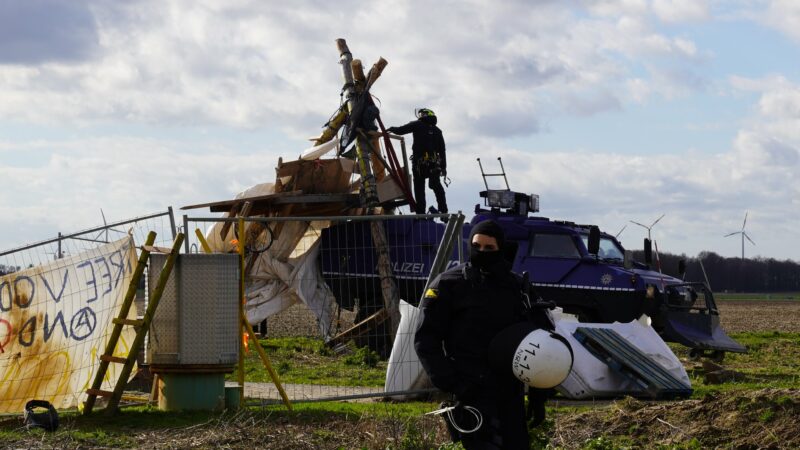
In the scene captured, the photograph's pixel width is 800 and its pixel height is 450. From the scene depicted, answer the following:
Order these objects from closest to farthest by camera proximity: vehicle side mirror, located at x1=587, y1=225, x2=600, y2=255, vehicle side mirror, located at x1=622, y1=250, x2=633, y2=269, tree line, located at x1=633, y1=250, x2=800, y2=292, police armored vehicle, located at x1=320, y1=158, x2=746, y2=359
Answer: police armored vehicle, located at x1=320, y1=158, x2=746, y2=359
vehicle side mirror, located at x1=587, y1=225, x2=600, y2=255
vehicle side mirror, located at x1=622, y1=250, x2=633, y2=269
tree line, located at x1=633, y1=250, x2=800, y2=292

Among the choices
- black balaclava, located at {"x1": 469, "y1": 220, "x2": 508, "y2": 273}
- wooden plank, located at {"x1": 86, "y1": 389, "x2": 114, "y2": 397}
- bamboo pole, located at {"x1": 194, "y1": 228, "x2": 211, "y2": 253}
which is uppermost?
bamboo pole, located at {"x1": 194, "y1": 228, "x2": 211, "y2": 253}

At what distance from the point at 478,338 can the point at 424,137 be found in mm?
13149

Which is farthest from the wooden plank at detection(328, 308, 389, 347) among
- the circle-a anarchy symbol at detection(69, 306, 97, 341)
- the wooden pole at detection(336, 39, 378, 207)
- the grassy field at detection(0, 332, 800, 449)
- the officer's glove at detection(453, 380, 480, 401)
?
the officer's glove at detection(453, 380, 480, 401)

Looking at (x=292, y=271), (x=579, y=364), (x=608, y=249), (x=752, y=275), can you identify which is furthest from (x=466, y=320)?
(x=752, y=275)

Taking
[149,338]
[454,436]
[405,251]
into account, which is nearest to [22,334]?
[149,338]

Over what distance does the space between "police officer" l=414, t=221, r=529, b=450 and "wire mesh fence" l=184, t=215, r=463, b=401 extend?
5.91 m

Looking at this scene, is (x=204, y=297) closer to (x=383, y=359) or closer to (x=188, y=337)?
(x=188, y=337)

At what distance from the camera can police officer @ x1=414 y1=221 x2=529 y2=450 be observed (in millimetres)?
7012

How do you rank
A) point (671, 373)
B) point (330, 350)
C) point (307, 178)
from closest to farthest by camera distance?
point (671, 373) < point (330, 350) < point (307, 178)

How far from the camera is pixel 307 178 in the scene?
19.8 meters

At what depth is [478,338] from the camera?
23.3 feet

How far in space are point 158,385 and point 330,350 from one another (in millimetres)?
3784

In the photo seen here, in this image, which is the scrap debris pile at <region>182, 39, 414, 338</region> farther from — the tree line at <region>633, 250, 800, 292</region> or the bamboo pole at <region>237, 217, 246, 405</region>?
the tree line at <region>633, 250, 800, 292</region>

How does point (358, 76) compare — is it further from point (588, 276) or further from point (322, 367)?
point (322, 367)
